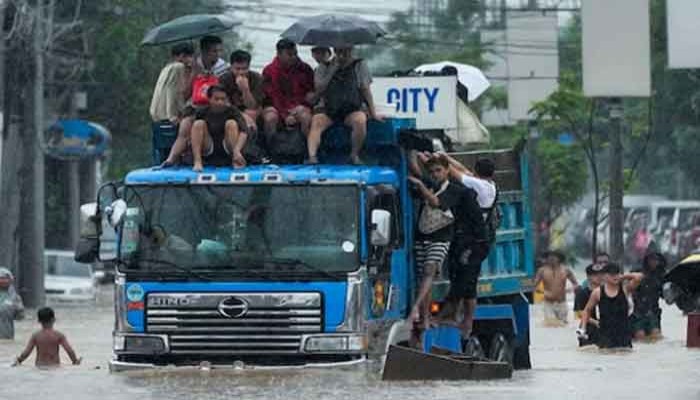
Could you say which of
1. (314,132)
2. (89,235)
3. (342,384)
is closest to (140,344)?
(89,235)

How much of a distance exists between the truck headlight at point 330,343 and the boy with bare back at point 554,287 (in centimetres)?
1606

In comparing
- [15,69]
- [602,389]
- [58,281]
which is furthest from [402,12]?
[602,389]

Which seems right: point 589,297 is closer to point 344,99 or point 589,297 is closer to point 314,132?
point 344,99

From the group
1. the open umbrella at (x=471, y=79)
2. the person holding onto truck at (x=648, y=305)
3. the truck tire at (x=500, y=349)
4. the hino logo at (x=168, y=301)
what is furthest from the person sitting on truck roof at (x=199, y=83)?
the person holding onto truck at (x=648, y=305)

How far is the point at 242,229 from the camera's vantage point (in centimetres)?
1670

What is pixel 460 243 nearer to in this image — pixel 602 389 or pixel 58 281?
pixel 602 389

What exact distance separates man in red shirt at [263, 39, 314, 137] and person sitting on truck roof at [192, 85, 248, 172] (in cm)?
54

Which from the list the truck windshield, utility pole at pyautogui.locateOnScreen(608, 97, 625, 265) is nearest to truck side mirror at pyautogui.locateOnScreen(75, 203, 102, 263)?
the truck windshield

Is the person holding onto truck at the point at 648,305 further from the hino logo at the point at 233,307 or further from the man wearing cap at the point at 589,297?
the hino logo at the point at 233,307

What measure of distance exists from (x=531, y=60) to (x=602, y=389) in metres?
30.3

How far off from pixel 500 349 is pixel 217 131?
4406 millimetres

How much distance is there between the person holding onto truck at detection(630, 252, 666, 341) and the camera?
27781mm

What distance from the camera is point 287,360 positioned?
1677cm

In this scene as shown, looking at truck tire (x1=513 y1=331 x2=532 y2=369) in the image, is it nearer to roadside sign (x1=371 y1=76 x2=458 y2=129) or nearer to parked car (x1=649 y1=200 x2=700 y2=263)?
roadside sign (x1=371 y1=76 x2=458 y2=129)
